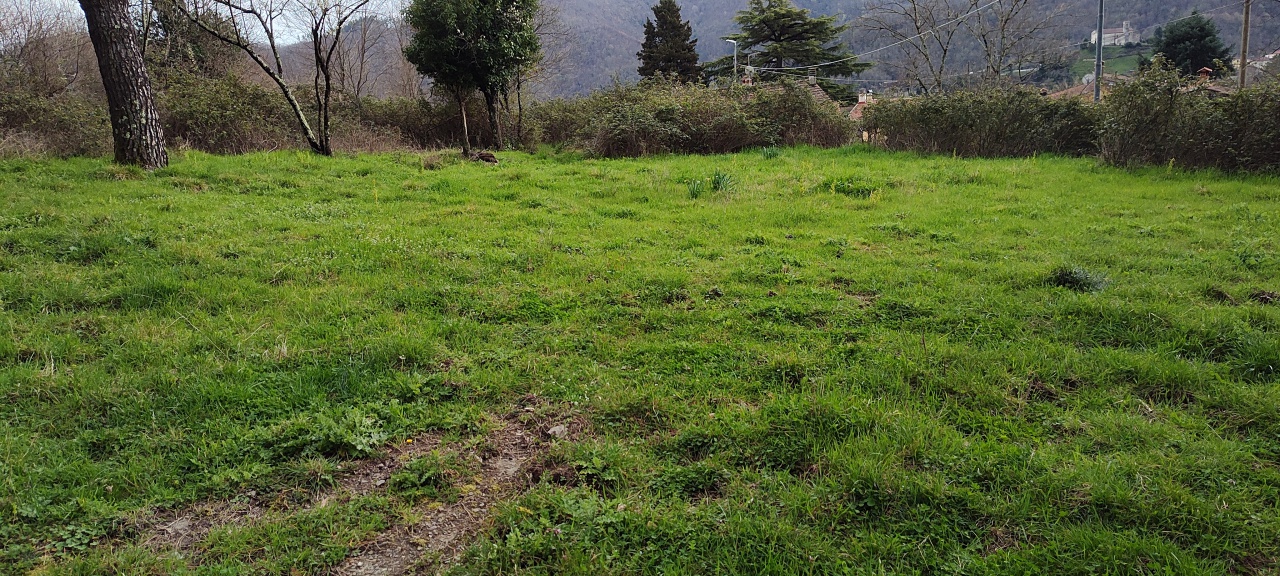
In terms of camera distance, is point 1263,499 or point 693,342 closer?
point 1263,499

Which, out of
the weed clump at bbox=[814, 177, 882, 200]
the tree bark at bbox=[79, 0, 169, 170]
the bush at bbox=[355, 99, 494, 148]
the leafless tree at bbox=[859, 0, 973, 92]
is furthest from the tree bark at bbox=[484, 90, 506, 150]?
the leafless tree at bbox=[859, 0, 973, 92]

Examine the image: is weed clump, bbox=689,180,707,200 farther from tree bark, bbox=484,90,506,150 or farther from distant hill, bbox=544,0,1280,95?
distant hill, bbox=544,0,1280,95

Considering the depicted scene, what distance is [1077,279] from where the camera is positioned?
4648 mm

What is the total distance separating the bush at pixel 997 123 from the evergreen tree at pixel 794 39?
2270 centimetres

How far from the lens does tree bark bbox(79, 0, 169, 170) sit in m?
8.40

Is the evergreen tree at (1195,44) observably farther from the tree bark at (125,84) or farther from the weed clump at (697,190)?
the tree bark at (125,84)

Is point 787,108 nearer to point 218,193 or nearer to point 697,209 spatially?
point 697,209

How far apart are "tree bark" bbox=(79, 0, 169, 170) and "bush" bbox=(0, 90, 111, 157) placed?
2.00 m

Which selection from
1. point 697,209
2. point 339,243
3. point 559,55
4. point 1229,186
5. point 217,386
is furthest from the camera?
point 559,55

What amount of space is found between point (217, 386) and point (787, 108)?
14632mm

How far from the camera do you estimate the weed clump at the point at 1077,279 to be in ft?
14.9

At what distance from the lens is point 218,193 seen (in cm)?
811

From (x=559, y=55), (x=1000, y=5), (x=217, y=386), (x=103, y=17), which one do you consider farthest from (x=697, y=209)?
(x=1000, y=5)

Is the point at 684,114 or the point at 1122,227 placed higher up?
the point at 684,114
